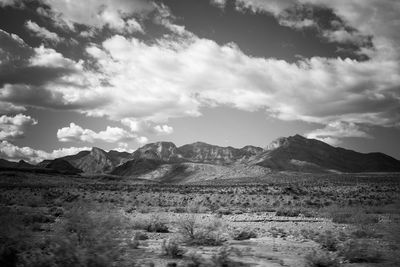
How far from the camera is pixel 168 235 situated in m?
14.4

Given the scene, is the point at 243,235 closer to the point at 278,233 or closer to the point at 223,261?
the point at 278,233

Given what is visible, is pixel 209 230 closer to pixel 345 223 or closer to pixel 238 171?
pixel 345 223

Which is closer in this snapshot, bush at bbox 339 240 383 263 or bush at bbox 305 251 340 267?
bush at bbox 305 251 340 267

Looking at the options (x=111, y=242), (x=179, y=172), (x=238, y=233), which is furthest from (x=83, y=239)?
(x=179, y=172)

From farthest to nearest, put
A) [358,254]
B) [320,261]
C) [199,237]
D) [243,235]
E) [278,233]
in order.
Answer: [278,233], [243,235], [199,237], [358,254], [320,261]

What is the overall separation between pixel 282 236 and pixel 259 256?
4.19 m

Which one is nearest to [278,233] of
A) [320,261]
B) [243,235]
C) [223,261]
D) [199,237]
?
[243,235]

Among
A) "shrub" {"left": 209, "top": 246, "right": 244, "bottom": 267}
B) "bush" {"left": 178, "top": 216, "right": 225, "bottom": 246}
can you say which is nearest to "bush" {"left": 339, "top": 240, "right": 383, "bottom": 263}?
"shrub" {"left": 209, "top": 246, "right": 244, "bottom": 267}

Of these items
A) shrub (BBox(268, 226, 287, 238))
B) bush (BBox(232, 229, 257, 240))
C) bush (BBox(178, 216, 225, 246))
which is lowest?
shrub (BBox(268, 226, 287, 238))

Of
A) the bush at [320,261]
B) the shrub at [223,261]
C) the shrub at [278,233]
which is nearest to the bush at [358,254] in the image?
the bush at [320,261]

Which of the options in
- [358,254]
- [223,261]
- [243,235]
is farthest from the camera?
[243,235]

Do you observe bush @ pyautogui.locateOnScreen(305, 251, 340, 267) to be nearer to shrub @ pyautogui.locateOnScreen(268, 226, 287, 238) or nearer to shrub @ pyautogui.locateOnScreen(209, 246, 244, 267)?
shrub @ pyautogui.locateOnScreen(209, 246, 244, 267)

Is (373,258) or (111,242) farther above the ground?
(111,242)

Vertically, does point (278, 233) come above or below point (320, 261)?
below
